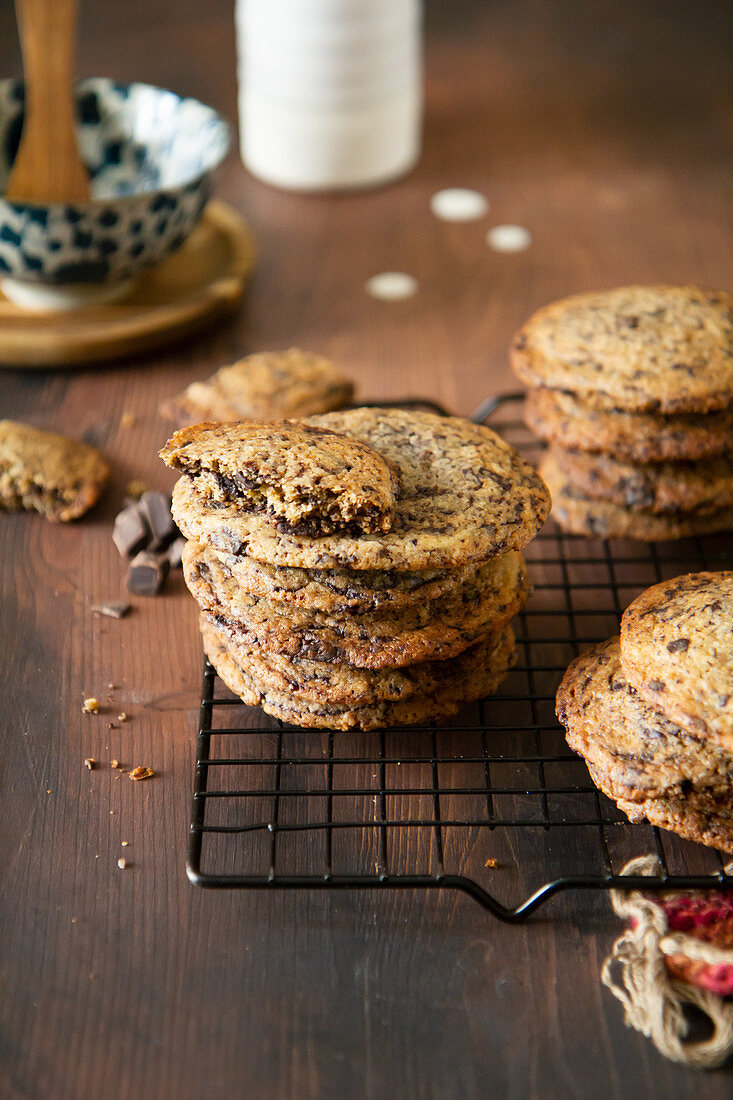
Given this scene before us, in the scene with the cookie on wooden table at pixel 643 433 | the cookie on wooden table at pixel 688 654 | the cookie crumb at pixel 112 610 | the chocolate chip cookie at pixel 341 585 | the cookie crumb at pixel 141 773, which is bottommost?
the cookie crumb at pixel 112 610

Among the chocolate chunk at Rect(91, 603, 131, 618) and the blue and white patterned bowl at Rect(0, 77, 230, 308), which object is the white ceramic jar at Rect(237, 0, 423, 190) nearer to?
the blue and white patterned bowl at Rect(0, 77, 230, 308)

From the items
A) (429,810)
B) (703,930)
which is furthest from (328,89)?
(703,930)

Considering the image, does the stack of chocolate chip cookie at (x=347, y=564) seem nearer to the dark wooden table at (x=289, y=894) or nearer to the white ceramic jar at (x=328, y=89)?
the dark wooden table at (x=289, y=894)

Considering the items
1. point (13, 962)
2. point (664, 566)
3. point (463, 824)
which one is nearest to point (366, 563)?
point (463, 824)

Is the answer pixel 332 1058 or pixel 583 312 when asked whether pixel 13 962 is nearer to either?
pixel 332 1058

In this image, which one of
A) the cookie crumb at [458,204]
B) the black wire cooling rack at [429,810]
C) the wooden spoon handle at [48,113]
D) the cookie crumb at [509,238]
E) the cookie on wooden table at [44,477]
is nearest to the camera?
the black wire cooling rack at [429,810]

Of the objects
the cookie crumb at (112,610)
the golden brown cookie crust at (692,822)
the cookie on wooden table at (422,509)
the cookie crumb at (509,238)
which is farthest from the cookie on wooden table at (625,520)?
the cookie crumb at (509,238)

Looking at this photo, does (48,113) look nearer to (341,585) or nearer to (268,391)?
(268,391)

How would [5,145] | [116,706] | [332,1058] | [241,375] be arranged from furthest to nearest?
[5,145], [241,375], [116,706], [332,1058]
